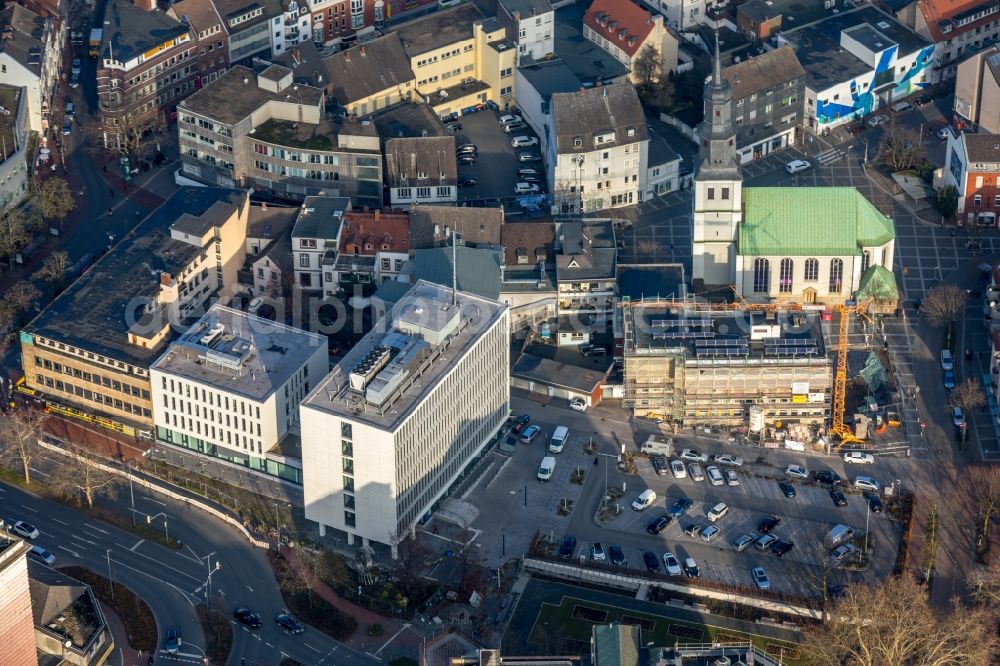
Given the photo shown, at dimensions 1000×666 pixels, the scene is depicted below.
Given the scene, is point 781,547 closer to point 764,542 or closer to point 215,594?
point 764,542

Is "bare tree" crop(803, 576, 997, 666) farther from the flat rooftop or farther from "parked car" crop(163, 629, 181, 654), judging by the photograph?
"parked car" crop(163, 629, 181, 654)

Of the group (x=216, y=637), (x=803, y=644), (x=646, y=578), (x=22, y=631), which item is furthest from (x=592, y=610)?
(x=22, y=631)

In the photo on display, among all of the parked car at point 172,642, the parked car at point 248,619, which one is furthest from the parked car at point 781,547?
the parked car at point 172,642

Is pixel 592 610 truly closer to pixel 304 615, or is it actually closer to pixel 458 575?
pixel 458 575

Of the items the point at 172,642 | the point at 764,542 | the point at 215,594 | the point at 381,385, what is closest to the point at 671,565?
the point at 764,542

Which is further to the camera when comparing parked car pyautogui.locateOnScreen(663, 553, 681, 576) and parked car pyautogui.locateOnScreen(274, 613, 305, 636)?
parked car pyautogui.locateOnScreen(663, 553, 681, 576)

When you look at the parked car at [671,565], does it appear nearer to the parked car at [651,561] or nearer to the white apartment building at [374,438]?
the parked car at [651,561]

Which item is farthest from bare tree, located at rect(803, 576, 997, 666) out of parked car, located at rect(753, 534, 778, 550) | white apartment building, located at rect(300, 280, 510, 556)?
white apartment building, located at rect(300, 280, 510, 556)

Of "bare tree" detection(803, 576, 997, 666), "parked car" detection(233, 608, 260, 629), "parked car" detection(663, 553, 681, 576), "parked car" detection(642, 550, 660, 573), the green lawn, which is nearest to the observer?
"bare tree" detection(803, 576, 997, 666)
